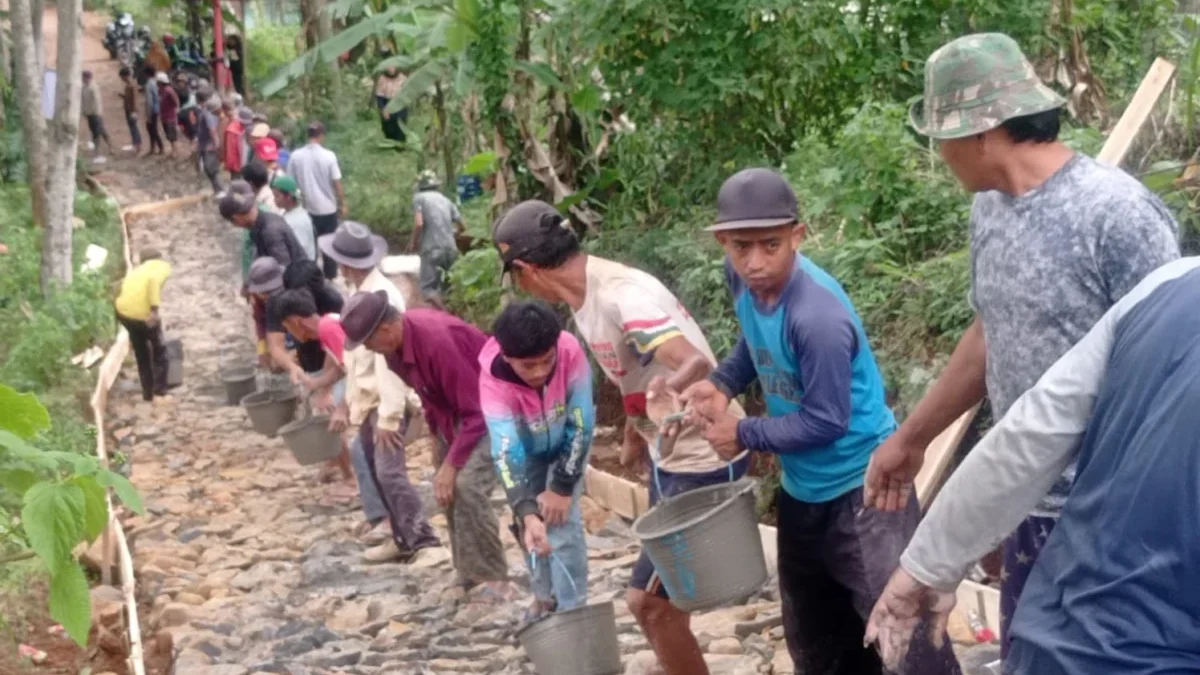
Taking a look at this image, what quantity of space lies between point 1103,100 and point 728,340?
2.78 meters

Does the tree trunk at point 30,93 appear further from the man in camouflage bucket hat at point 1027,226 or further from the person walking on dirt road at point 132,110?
Result: the person walking on dirt road at point 132,110

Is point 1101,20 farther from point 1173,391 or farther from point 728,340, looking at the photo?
point 1173,391

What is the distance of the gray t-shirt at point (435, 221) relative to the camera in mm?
13227

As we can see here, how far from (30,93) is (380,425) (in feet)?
28.3

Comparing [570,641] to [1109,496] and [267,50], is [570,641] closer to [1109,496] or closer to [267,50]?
[1109,496]

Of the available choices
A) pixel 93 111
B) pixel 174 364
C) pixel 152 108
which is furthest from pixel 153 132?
pixel 174 364

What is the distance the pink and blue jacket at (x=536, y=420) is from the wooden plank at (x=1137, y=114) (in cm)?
283

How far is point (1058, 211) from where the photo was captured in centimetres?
308

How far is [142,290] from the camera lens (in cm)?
1247

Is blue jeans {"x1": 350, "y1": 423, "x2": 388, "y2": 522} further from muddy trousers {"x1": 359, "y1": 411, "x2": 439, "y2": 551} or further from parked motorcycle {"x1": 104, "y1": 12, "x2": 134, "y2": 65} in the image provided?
parked motorcycle {"x1": 104, "y1": 12, "x2": 134, "y2": 65}

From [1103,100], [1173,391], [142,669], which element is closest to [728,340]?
[1103,100]

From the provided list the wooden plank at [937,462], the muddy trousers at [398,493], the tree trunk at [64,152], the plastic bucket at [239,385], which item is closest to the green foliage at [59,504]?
the wooden plank at [937,462]

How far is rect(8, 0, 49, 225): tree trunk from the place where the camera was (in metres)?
13.5

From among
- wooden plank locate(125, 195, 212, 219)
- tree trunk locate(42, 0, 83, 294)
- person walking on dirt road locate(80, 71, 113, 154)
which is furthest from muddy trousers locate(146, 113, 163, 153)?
tree trunk locate(42, 0, 83, 294)
